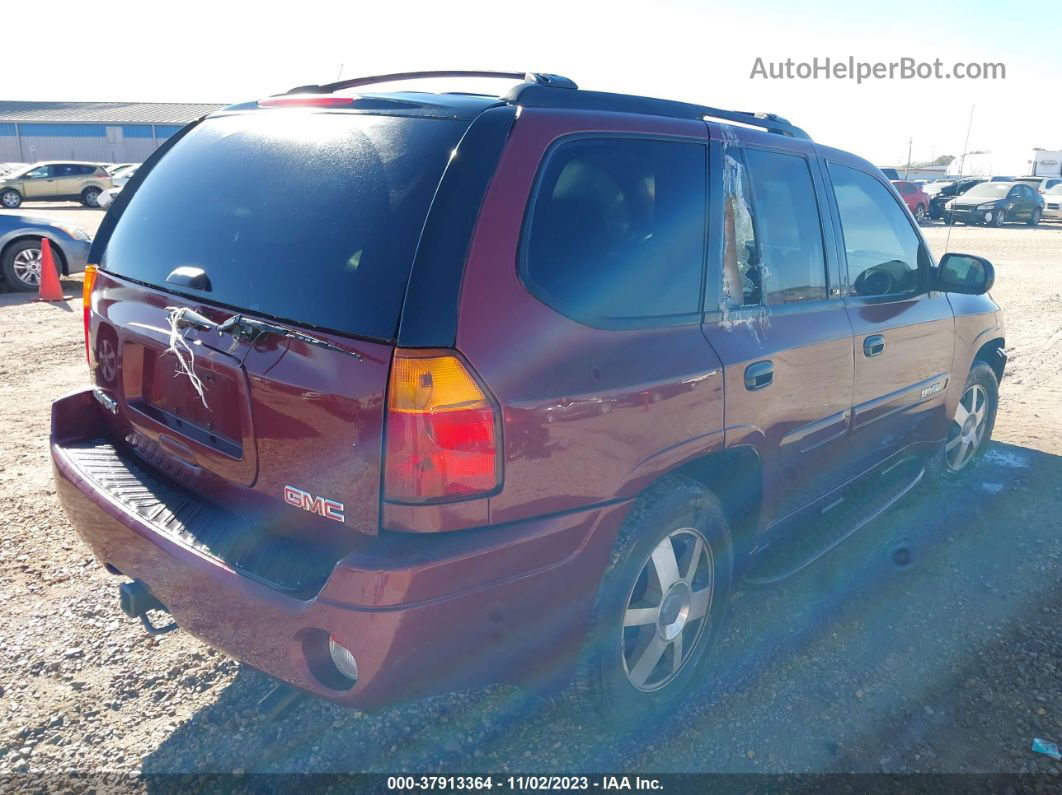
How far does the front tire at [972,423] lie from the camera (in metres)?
4.77

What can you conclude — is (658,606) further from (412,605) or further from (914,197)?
(914,197)

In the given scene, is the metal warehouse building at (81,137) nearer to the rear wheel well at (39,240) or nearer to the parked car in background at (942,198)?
the parked car in background at (942,198)

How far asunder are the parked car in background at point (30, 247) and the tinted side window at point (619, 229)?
10123 mm

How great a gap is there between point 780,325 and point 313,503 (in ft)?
5.77

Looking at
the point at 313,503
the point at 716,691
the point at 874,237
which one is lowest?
the point at 716,691

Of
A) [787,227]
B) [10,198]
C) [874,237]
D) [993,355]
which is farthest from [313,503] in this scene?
[10,198]

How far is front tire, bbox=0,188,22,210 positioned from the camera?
29.2 metres

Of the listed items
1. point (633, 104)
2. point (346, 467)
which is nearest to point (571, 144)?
point (633, 104)

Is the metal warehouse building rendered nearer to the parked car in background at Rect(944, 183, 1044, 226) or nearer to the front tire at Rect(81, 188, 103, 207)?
the front tire at Rect(81, 188, 103, 207)

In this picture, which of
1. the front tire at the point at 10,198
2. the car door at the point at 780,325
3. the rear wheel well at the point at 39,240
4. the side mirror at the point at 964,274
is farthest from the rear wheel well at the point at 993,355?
the front tire at the point at 10,198

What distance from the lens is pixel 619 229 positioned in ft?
7.93

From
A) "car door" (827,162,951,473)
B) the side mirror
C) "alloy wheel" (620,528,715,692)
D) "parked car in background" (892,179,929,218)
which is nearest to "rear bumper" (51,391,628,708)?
"alloy wheel" (620,528,715,692)

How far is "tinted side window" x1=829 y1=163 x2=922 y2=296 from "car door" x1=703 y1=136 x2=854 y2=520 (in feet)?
0.77

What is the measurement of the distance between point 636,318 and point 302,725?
1716 millimetres
